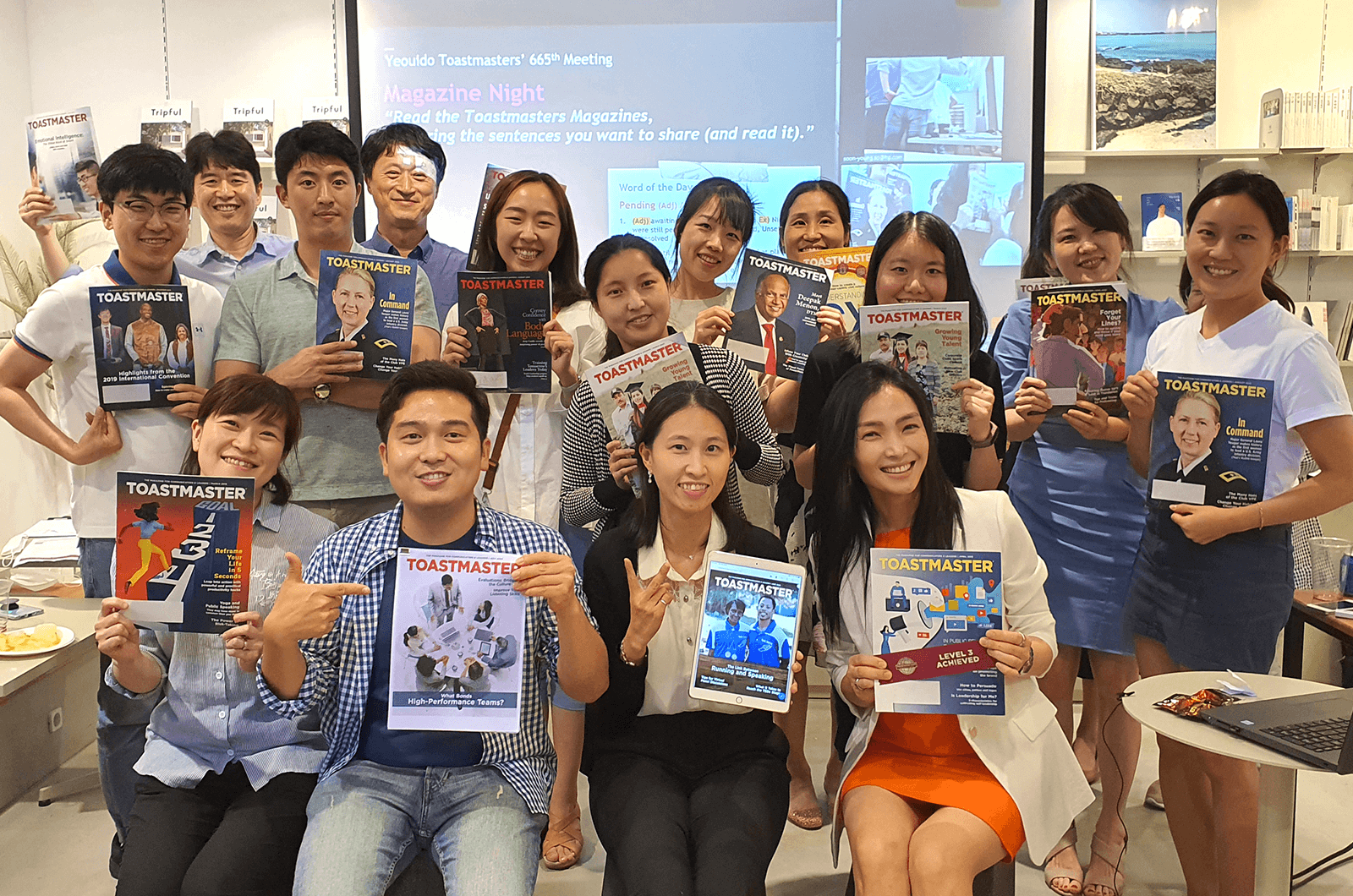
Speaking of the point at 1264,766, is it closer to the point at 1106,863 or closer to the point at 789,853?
the point at 1106,863

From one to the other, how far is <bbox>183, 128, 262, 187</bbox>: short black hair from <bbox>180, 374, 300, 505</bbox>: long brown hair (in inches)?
58.1

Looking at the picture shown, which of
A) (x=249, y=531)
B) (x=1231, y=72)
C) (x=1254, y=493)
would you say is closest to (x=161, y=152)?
(x=249, y=531)

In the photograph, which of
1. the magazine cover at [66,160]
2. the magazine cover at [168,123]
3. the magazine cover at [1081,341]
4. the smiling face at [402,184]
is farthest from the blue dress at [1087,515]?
the magazine cover at [168,123]

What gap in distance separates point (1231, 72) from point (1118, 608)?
376 cm

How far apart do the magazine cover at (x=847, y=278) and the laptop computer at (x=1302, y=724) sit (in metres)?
1.32

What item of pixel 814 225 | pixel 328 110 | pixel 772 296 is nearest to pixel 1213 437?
pixel 772 296

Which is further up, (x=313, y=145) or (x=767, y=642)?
(x=313, y=145)

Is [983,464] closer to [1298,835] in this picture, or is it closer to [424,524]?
[424,524]

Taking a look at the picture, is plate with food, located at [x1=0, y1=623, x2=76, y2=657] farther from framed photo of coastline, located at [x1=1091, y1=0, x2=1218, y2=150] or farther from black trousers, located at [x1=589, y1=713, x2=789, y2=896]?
framed photo of coastline, located at [x1=1091, y1=0, x2=1218, y2=150]

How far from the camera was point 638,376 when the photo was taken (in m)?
2.38

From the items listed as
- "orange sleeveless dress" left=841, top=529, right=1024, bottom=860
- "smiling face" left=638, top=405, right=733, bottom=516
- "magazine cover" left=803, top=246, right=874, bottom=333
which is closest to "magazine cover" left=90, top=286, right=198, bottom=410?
"smiling face" left=638, top=405, right=733, bottom=516

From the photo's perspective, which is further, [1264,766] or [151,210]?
[151,210]

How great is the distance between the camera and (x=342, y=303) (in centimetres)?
239

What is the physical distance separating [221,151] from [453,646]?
89.7 inches
